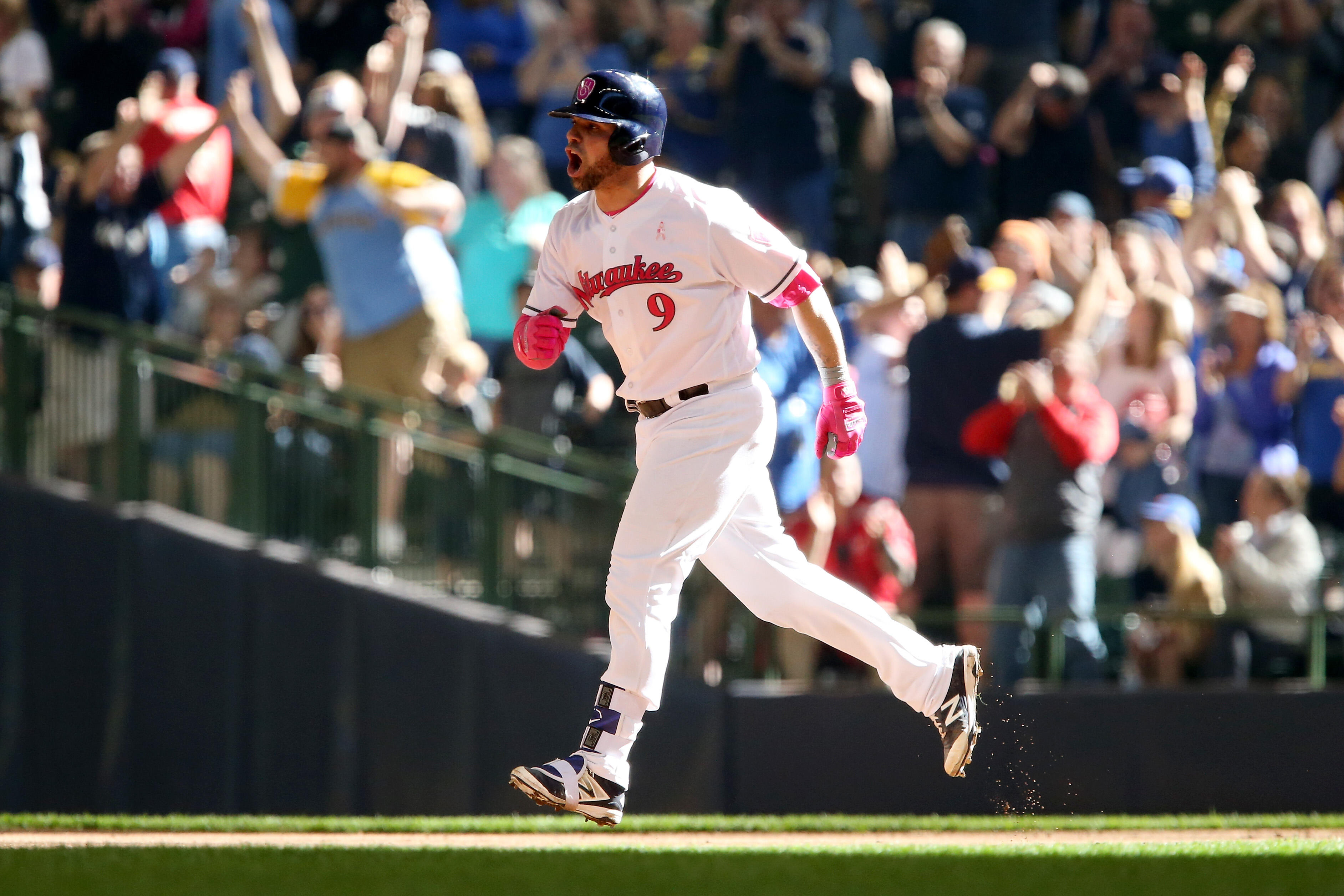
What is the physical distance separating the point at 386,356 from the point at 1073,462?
3.50 metres

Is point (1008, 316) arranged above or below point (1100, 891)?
above

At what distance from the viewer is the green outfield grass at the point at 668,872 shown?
5008 mm

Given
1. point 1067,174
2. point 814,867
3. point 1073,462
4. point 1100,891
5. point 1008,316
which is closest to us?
point 1100,891

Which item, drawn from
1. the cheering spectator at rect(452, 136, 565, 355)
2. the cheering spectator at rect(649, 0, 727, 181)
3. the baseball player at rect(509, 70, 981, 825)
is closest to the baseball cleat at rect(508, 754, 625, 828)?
the baseball player at rect(509, 70, 981, 825)

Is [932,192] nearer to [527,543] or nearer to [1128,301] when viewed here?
[1128,301]

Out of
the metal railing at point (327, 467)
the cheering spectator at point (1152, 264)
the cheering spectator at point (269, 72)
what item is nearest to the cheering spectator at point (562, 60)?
the cheering spectator at point (269, 72)

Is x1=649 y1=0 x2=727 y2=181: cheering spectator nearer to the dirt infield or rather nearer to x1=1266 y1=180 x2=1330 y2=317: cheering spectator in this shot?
x1=1266 y1=180 x2=1330 y2=317: cheering spectator

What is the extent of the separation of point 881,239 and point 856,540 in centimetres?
323

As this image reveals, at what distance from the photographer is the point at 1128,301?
9359 millimetres

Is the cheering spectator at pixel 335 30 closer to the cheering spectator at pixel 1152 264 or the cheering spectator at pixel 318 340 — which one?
the cheering spectator at pixel 318 340

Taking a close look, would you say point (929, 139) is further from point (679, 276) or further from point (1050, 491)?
point (679, 276)

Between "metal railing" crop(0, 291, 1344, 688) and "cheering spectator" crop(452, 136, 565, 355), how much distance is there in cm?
63

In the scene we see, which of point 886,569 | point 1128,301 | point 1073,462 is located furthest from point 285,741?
point 1128,301

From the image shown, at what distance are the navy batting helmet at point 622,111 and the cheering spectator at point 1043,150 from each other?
6.02m
